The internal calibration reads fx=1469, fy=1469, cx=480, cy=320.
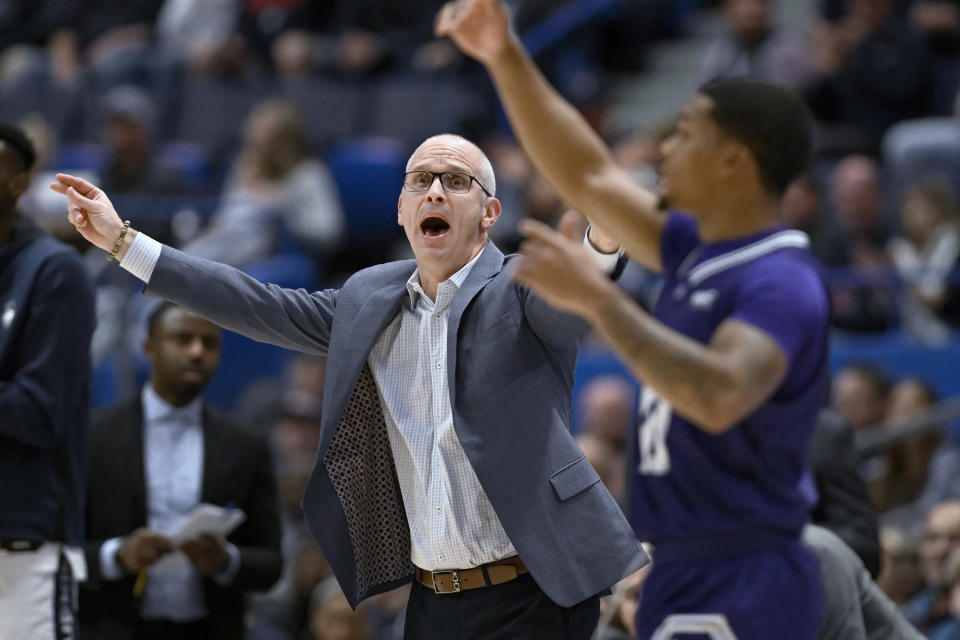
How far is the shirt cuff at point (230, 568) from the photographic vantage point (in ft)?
17.5

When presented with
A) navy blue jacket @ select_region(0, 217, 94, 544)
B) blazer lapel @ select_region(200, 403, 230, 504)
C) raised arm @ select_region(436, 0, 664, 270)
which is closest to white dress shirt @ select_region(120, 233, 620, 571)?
navy blue jacket @ select_region(0, 217, 94, 544)

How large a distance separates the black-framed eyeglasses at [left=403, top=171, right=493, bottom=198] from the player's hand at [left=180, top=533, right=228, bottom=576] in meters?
1.65

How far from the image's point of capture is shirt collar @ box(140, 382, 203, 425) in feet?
18.3

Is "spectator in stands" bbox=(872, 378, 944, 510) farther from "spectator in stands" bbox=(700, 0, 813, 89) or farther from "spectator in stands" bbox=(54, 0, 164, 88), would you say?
"spectator in stands" bbox=(54, 0, 164, 88)

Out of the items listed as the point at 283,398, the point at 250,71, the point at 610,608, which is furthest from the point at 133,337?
the point at 610,608

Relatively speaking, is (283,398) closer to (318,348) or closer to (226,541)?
(226,541)

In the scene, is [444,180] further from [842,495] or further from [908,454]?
[908,454]

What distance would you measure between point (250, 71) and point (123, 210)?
9.79 ft

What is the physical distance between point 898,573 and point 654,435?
4327 millimetres

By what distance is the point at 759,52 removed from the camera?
35.5ft

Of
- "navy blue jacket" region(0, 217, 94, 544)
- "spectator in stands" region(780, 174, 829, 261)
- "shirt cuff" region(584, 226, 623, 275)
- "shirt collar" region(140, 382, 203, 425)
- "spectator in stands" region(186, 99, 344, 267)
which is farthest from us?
"spectator in stands" region(186, 99, 344, 267)

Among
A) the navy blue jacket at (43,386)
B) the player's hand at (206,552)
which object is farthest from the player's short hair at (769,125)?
the player's hand at (206,552)

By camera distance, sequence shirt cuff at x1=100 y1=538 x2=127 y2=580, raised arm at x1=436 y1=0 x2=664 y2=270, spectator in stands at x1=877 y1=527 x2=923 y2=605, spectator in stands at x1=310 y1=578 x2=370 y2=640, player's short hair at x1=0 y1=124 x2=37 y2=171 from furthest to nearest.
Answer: spectator in stands at x1=310 y1=578 x2=370 y2=640, spectator in stands at x1=877 y1=527 x2=923 y2=605, shirt cuff at x1=100 y1=538 x2=127 y2=580, player's short hair at x1=0 y1=124 x2=37 y2=171, raised arm at x1=436 y1=0 x2=664 y2=270

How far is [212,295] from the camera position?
4074mm
